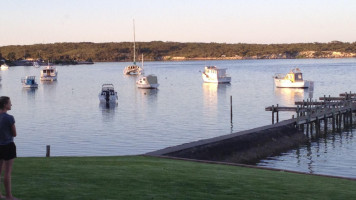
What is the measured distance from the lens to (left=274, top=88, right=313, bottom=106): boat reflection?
71000 millimetres

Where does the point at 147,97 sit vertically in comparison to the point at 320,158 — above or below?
below

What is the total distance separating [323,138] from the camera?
36.9 m

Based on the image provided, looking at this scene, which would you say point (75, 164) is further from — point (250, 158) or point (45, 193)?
point (250, 158)

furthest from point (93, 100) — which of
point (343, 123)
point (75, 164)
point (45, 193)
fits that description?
point (45, 193)

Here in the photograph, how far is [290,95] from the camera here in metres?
80.5

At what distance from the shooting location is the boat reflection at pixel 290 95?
7100 cm

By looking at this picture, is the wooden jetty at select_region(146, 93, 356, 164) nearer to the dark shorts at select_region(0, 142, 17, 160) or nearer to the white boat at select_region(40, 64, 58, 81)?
the dark shorts at select_region(0, 142, 17, 160)

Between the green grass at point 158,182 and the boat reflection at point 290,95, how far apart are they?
5172cm

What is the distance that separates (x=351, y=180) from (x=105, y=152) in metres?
17.8

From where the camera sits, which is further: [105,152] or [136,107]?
[136,107]

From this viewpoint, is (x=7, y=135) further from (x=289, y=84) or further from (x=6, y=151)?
(x=289, y=84)

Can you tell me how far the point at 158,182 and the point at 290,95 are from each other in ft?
226

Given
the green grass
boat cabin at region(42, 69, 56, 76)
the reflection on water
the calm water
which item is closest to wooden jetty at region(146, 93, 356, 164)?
the reflection on water

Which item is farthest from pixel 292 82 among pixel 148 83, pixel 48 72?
pixel 48 72
